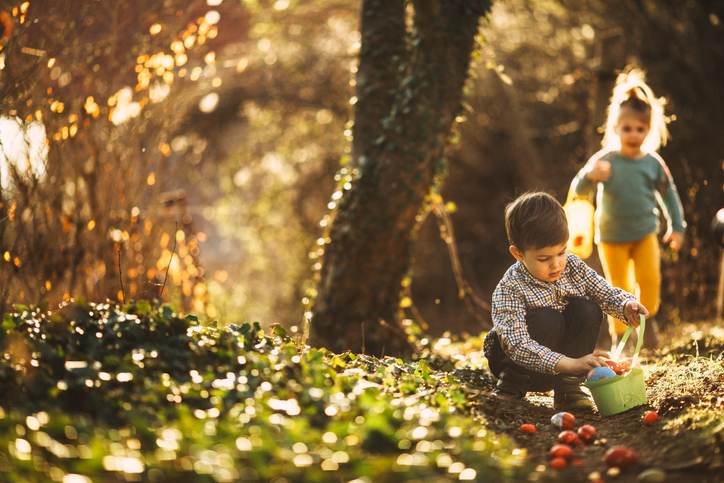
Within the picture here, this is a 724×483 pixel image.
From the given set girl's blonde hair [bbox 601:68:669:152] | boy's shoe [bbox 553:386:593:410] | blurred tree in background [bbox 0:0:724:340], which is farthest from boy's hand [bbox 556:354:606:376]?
girl's blonde hair [bbox 601:68:669:152]

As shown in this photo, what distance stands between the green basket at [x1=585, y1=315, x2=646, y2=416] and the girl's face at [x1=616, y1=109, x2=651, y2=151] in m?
1.79

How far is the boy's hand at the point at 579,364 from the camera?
3090mm

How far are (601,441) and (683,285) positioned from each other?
14.4 feet

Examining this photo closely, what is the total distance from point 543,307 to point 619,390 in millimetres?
493

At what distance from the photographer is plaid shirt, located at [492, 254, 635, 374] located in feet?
10.6

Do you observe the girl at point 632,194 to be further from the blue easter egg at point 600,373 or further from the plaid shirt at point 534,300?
the blue easter egg at point 600,373

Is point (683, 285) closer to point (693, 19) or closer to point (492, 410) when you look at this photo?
point (693, 19)

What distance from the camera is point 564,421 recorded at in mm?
2988

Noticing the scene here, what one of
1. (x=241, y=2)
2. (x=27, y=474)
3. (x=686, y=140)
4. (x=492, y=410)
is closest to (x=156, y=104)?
(x=241, y=2)

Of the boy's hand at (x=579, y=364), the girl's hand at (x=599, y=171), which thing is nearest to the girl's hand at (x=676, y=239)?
the girl's hand at (x=599, y=171)

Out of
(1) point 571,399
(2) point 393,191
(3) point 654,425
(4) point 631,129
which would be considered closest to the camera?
(3) point 654,425

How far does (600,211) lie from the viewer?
15.8 ft

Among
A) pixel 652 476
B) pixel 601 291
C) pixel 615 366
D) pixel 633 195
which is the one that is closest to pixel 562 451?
pixel 652 476

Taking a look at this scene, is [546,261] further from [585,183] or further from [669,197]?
[669,197]
